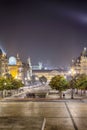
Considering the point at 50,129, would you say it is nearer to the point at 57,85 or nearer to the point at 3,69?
the point at 57,85

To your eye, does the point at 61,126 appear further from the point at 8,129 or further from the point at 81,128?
the point at 8,129

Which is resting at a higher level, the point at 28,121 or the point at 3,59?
the point at 3,59

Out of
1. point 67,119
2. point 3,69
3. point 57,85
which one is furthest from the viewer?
point 3,69

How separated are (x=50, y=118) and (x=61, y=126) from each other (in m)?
5.91

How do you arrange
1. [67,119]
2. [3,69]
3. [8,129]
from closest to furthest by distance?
[8,129] < [67,119] < [3,69]

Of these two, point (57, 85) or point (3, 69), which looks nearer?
point (57, 85)

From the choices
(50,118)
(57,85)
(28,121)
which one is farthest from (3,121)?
(57,85)

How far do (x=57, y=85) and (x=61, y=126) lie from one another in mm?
58849

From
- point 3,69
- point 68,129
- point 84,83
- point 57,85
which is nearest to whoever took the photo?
point 68,129

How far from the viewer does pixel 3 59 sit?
17800 centimetres

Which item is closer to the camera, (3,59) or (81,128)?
(81,128)

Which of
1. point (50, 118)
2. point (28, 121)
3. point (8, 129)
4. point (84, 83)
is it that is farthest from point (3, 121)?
point (84, 83)

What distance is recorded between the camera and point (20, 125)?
2741 centimetres

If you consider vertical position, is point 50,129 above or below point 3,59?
below
